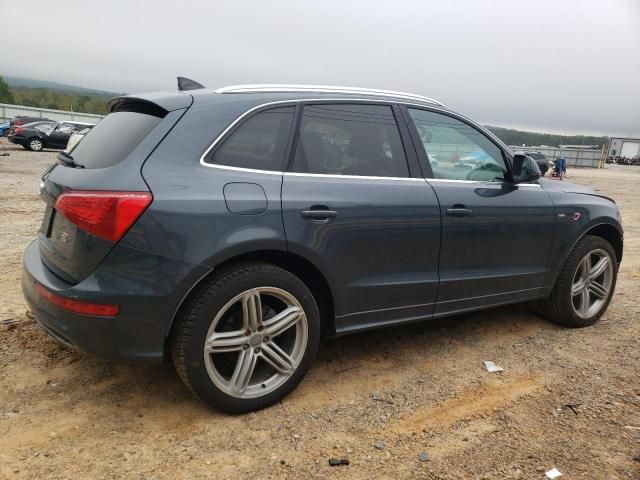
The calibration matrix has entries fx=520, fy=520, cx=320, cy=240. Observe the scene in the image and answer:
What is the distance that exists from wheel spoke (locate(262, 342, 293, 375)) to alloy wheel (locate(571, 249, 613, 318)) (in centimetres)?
266

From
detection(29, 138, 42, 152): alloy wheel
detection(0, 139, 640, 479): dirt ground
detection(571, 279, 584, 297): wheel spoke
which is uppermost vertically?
detection(571, 279, 584, 297): wheel spoke

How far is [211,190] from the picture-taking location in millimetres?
2600

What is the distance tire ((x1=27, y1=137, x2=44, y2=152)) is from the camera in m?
24.7

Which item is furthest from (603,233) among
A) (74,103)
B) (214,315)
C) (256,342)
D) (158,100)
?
(74,103)

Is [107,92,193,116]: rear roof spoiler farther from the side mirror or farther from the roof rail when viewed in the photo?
the side mirror

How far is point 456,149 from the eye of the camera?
12.2ft

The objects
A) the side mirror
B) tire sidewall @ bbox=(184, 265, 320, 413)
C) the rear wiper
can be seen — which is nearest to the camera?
tire sidewall @ bbox=(184, 265, 320, 413)

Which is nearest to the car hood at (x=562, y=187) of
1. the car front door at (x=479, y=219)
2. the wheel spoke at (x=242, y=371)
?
the car front door at (x=479, y=219)

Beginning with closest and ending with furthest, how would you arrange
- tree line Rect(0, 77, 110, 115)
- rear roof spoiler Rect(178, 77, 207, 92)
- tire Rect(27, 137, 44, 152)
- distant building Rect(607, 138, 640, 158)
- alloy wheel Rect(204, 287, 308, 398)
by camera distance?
alloy wheel Rect(204, 287, 308, 398)
rear roof spoiler Rect(178, 77, 207, 92)
tire Rect(27, 137, 44, 152)
tree line Rect(0, 77, 110, 115)
distant building Rect(607, 138, 640, 158)

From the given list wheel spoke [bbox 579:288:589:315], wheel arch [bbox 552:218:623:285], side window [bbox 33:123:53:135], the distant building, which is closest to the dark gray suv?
wheel arch [bbox 552:218:623:285]

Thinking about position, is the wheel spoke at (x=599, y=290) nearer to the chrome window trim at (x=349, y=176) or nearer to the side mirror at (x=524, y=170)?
the side mirror at (x=524, y=170)

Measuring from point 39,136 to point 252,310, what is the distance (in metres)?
26.2

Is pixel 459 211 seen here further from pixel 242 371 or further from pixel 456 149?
pixel 242 371

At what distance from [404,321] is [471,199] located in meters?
0.95
